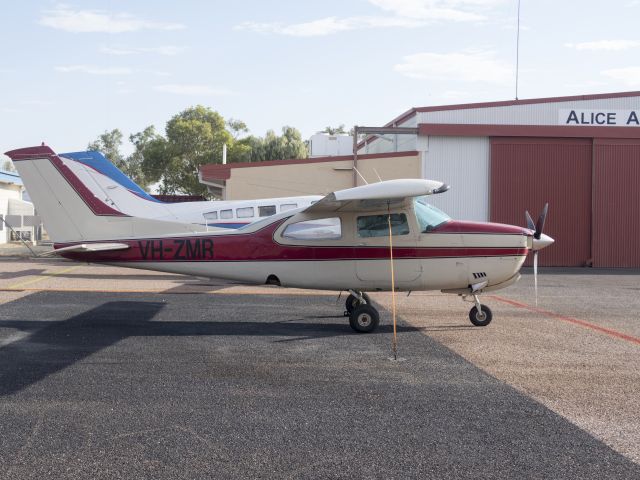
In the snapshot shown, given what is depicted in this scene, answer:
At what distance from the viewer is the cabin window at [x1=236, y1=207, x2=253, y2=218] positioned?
60.0 ft

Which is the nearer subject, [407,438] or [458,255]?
[407,438]

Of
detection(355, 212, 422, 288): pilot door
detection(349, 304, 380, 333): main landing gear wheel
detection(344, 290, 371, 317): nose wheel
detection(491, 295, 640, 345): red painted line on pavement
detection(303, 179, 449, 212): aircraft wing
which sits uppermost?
detection(303, 179, 449, 212): aircraft wing

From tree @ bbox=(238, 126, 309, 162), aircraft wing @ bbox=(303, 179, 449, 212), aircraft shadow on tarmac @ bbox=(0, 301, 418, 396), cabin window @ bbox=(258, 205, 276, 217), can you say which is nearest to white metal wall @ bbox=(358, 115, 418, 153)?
cabin window @ bbox=(258, 205, 276, 217)

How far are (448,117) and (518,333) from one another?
19716 millimetres

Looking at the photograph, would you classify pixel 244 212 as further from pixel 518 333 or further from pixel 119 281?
pixel 518 333

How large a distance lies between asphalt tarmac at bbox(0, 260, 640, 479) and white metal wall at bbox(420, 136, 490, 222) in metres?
15.1

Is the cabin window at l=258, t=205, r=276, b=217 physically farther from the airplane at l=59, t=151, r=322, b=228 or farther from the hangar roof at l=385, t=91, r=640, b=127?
the hangar roof at l=385, t=91, r=640, b=127

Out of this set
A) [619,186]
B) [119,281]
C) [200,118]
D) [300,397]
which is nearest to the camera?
[300,397]

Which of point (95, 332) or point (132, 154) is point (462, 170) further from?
point (132, 154)

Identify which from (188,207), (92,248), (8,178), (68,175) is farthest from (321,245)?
(8,178)

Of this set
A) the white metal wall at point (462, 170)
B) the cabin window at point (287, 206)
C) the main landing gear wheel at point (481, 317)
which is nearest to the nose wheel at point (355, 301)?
the main landing gear wheel at point (481, 317)

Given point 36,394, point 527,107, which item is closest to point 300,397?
point 36,394

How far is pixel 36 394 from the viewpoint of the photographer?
6559 mm

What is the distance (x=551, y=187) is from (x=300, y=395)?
22813 millimetres
